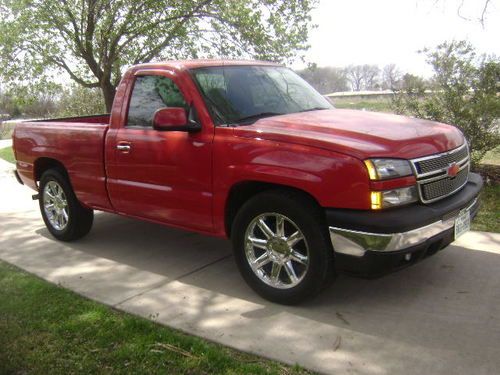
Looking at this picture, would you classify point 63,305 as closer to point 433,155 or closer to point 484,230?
point 433,155

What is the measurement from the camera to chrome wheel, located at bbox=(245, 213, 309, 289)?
3.71m

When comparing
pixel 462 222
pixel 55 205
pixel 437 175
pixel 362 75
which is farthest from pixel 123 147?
pixel 362 75

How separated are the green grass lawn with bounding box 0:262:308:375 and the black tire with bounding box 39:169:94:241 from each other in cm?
164

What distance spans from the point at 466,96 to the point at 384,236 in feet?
16.8

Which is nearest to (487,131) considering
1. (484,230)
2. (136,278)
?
(484,230)

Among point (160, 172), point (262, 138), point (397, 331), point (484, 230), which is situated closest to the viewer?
point (397, 331)

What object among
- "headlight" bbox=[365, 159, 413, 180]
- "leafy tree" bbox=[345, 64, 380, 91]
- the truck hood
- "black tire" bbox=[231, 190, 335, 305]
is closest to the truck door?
"black tire" bbox=[231, 190, 335, 305]

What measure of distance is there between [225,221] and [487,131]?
498 cm

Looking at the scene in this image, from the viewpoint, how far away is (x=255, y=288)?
3.97 metres

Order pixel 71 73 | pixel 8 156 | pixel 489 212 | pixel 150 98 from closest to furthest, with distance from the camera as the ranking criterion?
pixel 150 98 < pixel 489 212 < pixel 71 73 < pixel 8 156

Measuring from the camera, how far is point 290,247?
372cm

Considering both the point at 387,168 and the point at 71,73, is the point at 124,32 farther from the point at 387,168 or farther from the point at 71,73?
the point at 387,168

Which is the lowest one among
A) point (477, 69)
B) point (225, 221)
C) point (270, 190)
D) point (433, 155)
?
point (225, 221)

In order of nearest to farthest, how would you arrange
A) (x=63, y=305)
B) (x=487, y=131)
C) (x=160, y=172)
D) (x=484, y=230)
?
(x=63, y=305)
(x=160, y=172)
(x=484, y=230)
(x=487, y=131)
